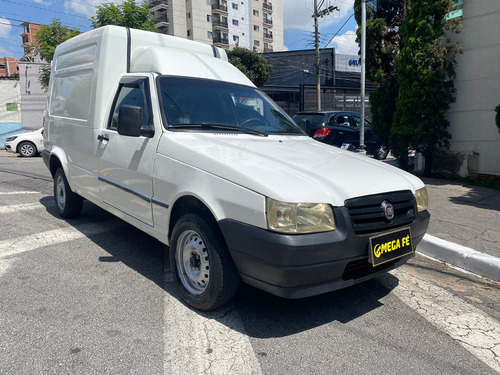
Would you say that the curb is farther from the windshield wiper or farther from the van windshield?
the windshield wiper

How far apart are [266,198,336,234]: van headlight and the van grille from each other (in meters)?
0.24

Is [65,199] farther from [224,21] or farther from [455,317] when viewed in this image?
[224,21]

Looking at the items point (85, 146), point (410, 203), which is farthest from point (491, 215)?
point (85, 146)

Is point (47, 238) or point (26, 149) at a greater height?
point (26, 149)

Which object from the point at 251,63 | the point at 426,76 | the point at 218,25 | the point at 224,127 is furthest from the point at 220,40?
the point at 224,127

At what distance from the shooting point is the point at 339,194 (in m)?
2.74

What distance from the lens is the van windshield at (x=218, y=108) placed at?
3734 millimetres

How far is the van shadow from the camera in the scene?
2980 millimetres

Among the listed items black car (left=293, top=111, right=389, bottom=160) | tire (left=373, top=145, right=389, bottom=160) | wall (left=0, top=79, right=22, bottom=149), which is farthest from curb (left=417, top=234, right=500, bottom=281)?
wall (left=0, top=79, right=22, bottom=149)

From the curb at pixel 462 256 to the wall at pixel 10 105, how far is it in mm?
25798

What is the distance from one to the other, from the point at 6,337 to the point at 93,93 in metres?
2.85

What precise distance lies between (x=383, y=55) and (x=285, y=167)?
316 inches

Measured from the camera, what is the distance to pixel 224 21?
66.1 m

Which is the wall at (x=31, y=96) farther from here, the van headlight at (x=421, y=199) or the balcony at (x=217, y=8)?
the balcony at (x=217, y=8)
